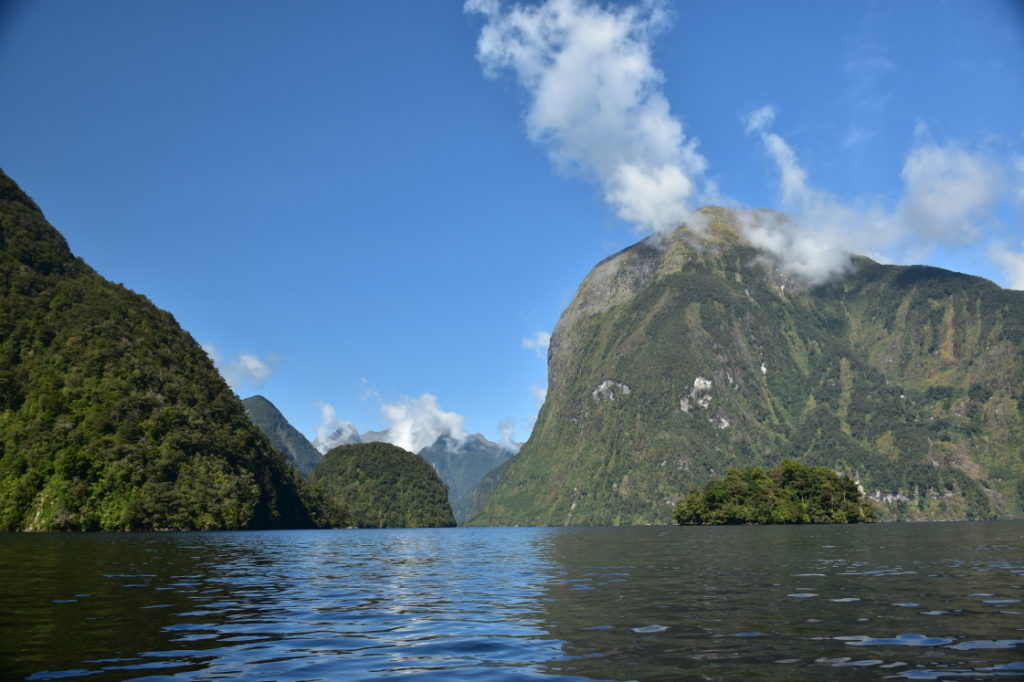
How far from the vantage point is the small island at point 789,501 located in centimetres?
18525

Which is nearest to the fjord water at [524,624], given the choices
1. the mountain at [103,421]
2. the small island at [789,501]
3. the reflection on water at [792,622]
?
the reflection on water at [792,622]

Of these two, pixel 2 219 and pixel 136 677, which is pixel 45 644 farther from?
pixel 2 219

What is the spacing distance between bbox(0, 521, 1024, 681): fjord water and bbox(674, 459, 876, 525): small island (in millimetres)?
154375

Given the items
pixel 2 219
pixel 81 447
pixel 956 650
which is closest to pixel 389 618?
pixel 956 650

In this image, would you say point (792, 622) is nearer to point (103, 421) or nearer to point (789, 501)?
point (103, 421)

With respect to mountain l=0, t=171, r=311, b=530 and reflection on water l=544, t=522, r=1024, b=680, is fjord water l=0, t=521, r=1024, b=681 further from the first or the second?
mountain l=0, t=171, r=311, b=530

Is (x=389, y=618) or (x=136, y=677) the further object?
(x=389, y=618)

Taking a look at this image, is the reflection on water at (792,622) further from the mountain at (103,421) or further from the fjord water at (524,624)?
the mountain at (103,421)

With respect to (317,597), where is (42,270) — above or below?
above

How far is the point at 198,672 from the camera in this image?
1501 centimetres

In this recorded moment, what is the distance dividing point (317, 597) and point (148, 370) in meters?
160

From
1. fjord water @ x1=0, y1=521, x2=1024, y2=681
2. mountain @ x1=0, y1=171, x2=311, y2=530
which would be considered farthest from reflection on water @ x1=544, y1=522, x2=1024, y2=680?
mountain @ x1=0, y1=171, x2=311, y2=530

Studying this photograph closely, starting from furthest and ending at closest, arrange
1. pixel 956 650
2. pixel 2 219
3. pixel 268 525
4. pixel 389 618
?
pixel 2 219 < pixel 268 525 < pixel 389 618 < pixel 956 650

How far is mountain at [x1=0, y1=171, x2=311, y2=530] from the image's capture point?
133m
